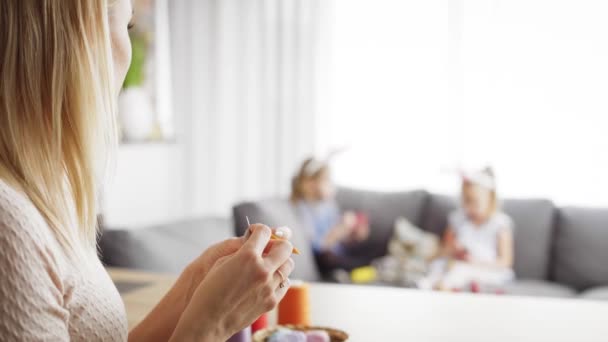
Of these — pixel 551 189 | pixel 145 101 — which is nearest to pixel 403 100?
pixel 551 189

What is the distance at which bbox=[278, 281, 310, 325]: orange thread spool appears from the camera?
153 centimetres

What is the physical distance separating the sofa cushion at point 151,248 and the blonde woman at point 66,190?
1444 millimetres

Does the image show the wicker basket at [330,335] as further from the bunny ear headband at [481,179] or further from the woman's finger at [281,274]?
the bunny ear headband at [481,179]

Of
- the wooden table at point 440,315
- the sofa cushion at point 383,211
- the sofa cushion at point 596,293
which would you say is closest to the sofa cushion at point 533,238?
the sofa cushion at point 596,293

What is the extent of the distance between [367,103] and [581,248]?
5.47 ft

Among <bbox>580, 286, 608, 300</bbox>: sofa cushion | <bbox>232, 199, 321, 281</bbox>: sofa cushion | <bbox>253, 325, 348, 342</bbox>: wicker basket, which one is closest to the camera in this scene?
<bbox>253, 325, 348, 342</bbox>: wicker basket

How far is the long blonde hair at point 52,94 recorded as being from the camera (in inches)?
33.4

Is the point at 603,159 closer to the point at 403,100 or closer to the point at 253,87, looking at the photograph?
the point at 403,100

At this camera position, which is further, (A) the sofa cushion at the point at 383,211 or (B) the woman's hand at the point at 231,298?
(A) the sofa cushion at the point at 383,211

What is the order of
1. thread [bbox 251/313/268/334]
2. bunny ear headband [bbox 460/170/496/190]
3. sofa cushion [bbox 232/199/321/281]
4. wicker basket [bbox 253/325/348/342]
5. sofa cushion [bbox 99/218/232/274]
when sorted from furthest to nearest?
bunny ear headband [bbox 460/170/496/190]
sofa cushion [bbox 232/199/321/281]
sofa cushion [bbox 99/218/232/274]
thread [bbox 251/313/268/334]
wicker basket [bbox 253/325/348/342]

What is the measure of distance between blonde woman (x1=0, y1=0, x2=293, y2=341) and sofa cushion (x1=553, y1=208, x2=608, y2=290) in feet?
9.91

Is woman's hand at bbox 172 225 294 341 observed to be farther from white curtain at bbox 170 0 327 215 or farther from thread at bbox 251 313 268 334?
white curtain at bbox 170 0 327 215

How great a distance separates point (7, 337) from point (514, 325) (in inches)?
44.1

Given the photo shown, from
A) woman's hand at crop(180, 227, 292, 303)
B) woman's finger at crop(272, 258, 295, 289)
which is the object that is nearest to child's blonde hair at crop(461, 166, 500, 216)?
woman's hand at crop(180, 227, 292, 303)
